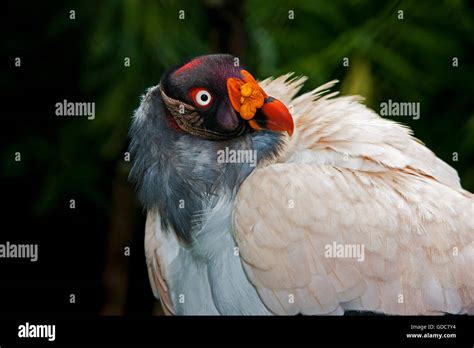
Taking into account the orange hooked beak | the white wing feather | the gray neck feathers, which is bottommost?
the white wing feather

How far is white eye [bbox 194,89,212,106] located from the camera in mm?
2790

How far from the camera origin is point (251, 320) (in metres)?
2.72

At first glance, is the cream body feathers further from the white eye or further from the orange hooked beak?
the white eye

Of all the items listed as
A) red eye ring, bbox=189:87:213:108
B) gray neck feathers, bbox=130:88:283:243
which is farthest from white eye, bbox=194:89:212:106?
gray neck feathers, bbox=130:88:283:243

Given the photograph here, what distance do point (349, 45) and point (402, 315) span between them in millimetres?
1876

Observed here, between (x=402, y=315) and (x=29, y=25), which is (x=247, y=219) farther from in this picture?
(x=29, y=25)

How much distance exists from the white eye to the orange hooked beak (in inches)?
3.0

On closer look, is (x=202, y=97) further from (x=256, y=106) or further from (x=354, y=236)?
(x=354, y=236)

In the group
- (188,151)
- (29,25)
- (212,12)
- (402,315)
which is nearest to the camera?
(402,315)

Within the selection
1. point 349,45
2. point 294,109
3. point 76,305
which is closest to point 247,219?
point 294,109

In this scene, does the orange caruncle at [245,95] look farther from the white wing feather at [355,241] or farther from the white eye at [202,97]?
the white wing feather at [355,241]

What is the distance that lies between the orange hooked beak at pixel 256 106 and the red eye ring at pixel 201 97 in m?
0.08

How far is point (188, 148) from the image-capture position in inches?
114

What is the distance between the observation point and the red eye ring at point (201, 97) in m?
2.79
